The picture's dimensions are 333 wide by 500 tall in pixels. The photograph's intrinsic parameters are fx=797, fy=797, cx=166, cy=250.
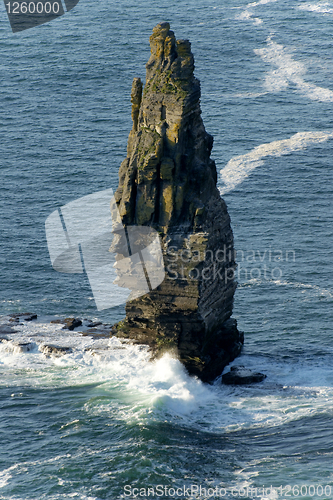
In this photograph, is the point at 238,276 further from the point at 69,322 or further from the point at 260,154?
the point at 260,154

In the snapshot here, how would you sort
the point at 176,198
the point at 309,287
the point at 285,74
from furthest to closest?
1. the point at 285,74
2. the point at 309,287
3. the point at 176,198

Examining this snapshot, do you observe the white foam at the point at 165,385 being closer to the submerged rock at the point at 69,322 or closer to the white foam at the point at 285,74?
the submerged rock at the point at 69,322

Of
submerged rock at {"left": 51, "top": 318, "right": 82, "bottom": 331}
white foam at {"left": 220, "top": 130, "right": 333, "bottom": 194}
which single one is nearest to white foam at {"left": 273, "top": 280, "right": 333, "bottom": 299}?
submerged rock at {"left": 51, "top": 318, "right": 82, "bottom": 331}

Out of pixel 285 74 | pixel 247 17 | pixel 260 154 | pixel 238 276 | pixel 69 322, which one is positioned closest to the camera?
pixel 69 322

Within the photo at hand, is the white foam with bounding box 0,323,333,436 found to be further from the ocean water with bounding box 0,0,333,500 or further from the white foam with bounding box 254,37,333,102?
the white foam with bounding box 254,37,333,102

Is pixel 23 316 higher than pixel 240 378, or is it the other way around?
pixel 23 316

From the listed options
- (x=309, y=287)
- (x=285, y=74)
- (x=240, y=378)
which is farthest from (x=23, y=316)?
(x=285, y=74)

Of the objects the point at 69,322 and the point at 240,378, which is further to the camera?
the point at 69,322

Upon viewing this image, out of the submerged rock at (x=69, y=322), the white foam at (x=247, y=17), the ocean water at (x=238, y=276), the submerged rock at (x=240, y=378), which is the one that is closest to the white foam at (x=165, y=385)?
the ocean water at (x=238, y=276)
